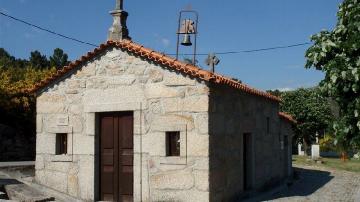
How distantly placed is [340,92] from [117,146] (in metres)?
6.67

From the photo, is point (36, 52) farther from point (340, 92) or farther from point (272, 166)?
point (340, 92)

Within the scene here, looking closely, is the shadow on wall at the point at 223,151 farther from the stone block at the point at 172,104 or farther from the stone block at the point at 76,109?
the stone block at the point at 76,109

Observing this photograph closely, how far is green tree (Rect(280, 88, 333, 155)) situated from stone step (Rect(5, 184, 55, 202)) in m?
27.2

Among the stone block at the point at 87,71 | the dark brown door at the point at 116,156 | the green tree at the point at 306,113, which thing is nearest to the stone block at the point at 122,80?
the stone block at the point at 87,71

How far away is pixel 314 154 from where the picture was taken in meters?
35.8

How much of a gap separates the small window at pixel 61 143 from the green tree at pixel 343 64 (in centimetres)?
794

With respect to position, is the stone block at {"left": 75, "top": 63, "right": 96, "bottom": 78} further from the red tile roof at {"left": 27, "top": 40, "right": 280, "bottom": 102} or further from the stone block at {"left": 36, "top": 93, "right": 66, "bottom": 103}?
the stone block at {"left": 36, "top": 93, "right": 66, "bottom": 103}

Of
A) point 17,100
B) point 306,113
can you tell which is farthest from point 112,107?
point 306,113

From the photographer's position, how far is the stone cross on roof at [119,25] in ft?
38.2

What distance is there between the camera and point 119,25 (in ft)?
38.5

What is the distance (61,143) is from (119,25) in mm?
3585

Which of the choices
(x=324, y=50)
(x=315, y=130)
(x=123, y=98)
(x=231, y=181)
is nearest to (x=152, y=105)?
(x=123, y=98)

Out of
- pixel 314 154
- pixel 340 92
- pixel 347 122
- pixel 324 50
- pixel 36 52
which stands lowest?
pixel 314 154

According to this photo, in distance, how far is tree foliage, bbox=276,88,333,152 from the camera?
3484 centimetres
